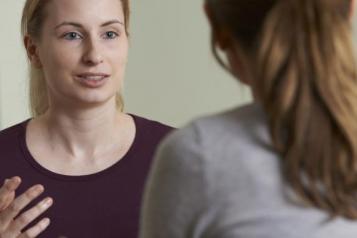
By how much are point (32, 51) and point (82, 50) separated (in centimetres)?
17

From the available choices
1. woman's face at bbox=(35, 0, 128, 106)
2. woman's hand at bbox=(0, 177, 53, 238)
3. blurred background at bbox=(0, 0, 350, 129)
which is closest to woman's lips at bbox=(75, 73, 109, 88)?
woman's face at bbox=(35, 0, 128, 106)

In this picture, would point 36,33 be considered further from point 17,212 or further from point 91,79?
point 17,212

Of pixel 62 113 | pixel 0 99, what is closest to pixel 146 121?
pixel 62 113

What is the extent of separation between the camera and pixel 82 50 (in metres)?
1.40

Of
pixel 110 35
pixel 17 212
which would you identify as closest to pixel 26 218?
pixel 17 212

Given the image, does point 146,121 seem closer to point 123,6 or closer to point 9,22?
point 123,6

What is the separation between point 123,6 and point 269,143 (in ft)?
2.96

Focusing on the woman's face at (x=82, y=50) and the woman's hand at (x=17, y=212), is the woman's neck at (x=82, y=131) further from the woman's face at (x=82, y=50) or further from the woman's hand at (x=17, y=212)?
the woman's hand at (x=17, y=212)

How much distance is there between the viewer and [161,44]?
226cm

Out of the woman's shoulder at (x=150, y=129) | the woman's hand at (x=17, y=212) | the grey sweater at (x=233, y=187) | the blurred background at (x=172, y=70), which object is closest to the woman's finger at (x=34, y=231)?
the woman's hand at (x=17, y=212)

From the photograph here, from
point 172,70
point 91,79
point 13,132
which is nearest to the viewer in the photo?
point 91,79

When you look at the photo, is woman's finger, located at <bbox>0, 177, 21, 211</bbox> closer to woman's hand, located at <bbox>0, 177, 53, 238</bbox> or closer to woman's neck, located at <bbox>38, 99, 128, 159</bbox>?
woman's hand, located at <bbox>0, 177, 53, 238</bbox>

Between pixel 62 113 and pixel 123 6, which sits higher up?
pixel 123 6

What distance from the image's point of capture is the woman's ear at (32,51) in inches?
59.0
